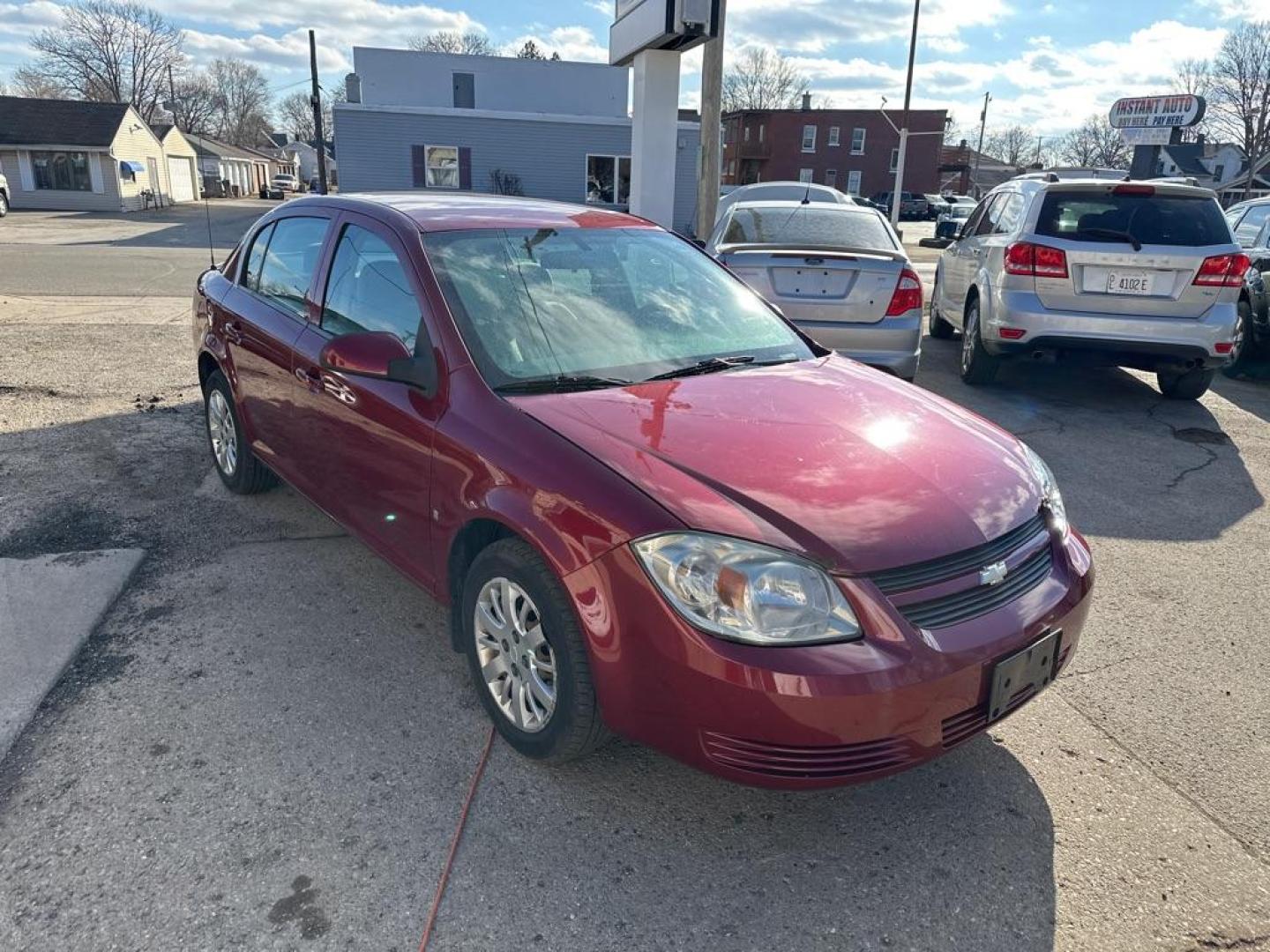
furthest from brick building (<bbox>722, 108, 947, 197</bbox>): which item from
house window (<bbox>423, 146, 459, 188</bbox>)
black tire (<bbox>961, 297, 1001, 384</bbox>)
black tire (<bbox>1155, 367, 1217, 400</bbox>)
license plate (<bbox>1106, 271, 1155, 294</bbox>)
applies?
license plate (<bbox>1106, 271, 1155, 294</bbox>)

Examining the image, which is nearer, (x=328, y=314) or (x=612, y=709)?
(x=612, y=709)

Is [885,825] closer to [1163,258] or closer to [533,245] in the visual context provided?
[533,245]

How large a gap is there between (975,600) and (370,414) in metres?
2.16

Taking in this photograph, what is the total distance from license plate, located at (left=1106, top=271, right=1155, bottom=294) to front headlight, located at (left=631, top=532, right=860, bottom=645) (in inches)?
230

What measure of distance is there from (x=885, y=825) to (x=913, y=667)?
2.22 feet

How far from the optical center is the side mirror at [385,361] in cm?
295

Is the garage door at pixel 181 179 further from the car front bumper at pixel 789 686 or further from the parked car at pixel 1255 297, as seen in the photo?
the car front bumper at pixel 789 686

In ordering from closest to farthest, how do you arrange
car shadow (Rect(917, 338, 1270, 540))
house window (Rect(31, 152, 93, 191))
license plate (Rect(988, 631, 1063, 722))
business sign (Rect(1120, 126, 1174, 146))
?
1. license plate (Rect(988, 631, 1063, 722))
2. car shadow (Rect(917, 338, 1270, 540))
3. business sign (Rect(1120, 126, 1174, 146))
4. house window (Rect(31, 152, 93, 191))

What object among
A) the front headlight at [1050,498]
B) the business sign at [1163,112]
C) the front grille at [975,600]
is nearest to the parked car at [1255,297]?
the front headlight at [1050,498]

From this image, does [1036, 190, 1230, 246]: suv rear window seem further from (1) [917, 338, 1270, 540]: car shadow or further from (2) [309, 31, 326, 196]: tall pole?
(2) [309, 31, 326, 196]: tall pole

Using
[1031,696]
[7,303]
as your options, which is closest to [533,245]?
[1031,696]

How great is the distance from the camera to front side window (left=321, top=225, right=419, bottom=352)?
3.22 m

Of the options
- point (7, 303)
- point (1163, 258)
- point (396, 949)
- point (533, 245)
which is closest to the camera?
point (396, 949)

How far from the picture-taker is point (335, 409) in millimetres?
Answer: 3512
